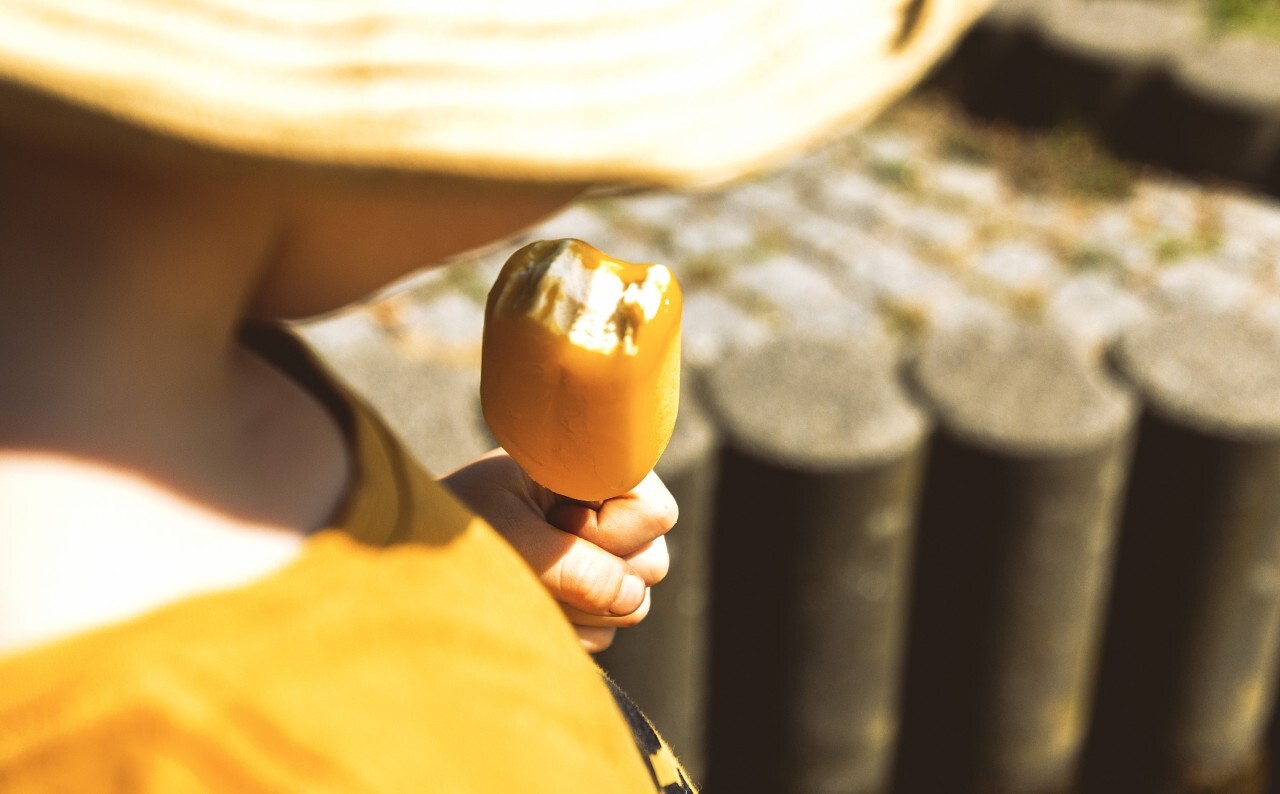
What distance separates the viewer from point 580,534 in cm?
94

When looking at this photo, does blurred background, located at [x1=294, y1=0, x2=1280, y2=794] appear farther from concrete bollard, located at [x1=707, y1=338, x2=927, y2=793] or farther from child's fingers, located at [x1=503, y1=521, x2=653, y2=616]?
child's fingers, located at [x1=503, y1=521, x2=653, y2=616]

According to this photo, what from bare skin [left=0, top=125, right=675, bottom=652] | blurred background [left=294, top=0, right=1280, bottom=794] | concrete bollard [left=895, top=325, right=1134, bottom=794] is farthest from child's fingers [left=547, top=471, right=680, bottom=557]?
concrete bollard [left=895, top=325, right=1134, bottom=794]

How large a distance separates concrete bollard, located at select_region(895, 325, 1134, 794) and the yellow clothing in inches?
57.5

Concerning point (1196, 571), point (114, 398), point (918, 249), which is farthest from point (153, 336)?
point (918, 249)

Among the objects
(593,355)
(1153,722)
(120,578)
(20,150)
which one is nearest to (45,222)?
(20,150)

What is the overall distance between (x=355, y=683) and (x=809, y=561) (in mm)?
1496

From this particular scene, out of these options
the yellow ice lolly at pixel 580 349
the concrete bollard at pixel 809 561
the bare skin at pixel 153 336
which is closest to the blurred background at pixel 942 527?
the concrete bollard at pixel 809 561

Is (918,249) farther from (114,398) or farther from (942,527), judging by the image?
(114,398)

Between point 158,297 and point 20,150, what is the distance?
8 centimetres

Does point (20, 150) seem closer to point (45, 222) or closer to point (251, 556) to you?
point (45, 222)

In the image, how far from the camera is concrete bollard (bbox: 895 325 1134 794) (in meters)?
2.07

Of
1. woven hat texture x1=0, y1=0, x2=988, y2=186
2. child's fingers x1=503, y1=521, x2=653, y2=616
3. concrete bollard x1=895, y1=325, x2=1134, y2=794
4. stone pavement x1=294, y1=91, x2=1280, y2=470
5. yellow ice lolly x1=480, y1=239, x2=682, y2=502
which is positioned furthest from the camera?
stone pavement x1=294, y1=91, x2=1280, y2=470

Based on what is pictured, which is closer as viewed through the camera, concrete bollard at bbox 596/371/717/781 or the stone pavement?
concrete bollard at bbox 596/371/717/781

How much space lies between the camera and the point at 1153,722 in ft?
8.03
